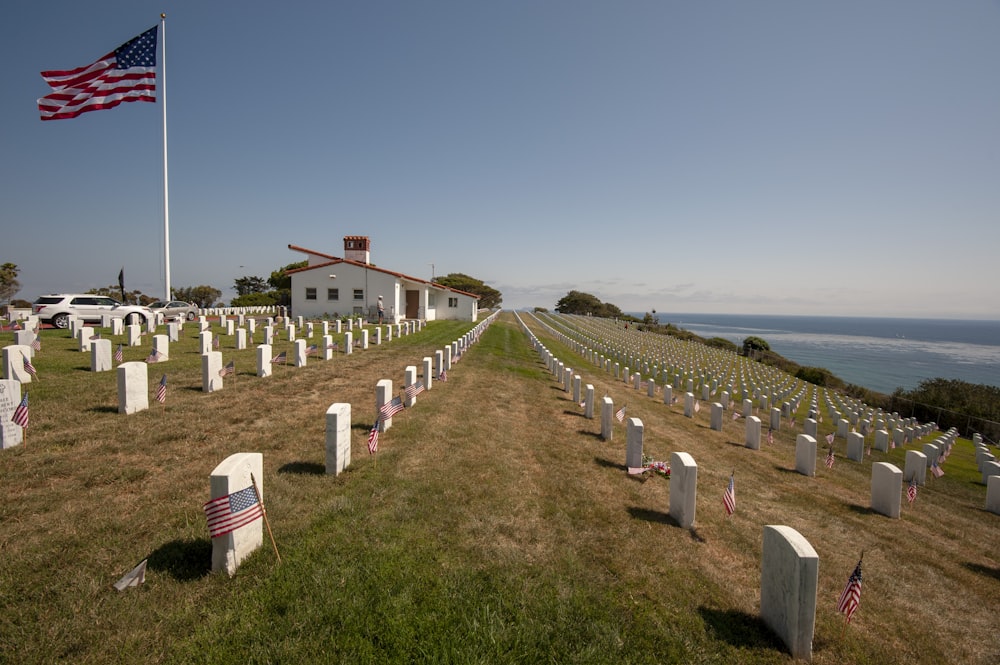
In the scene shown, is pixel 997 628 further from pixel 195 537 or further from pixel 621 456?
pixel 195 537

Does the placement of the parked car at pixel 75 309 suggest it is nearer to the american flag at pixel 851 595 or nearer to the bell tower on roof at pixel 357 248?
the bell tower on roof at pixel 357 248

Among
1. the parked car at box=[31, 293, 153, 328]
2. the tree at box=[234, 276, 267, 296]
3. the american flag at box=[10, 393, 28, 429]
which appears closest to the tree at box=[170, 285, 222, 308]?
the tree at box=[234, 276, 267, 296]

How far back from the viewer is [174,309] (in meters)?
24.8

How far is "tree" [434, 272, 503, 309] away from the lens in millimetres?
88738

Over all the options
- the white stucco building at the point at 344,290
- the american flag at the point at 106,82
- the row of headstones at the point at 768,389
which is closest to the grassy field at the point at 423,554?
the row of headstones at the point at 768,389

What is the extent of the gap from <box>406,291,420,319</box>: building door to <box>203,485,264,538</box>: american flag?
1308 inches

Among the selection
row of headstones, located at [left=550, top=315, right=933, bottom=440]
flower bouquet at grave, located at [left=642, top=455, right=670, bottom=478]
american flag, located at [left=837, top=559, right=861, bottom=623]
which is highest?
american flag, located at [left=837, top=559, right=861, bottom=623]

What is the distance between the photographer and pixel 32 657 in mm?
2674

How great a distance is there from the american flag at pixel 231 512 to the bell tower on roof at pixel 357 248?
34806 mm

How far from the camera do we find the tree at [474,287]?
88738 mm

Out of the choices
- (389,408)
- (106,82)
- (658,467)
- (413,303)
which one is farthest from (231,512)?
(413,303)

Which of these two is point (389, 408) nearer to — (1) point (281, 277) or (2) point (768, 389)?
(2) point (768, 389)

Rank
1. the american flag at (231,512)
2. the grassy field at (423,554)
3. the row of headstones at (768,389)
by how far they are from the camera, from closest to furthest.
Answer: the grassy field at (423,554)
the american flag at (231,512)
the row of headstones at (768,389)

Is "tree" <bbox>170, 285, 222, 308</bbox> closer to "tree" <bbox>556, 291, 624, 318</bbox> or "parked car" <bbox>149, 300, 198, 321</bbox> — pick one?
"parked car" <bbox>149, 300, 198, 321</bbox>
